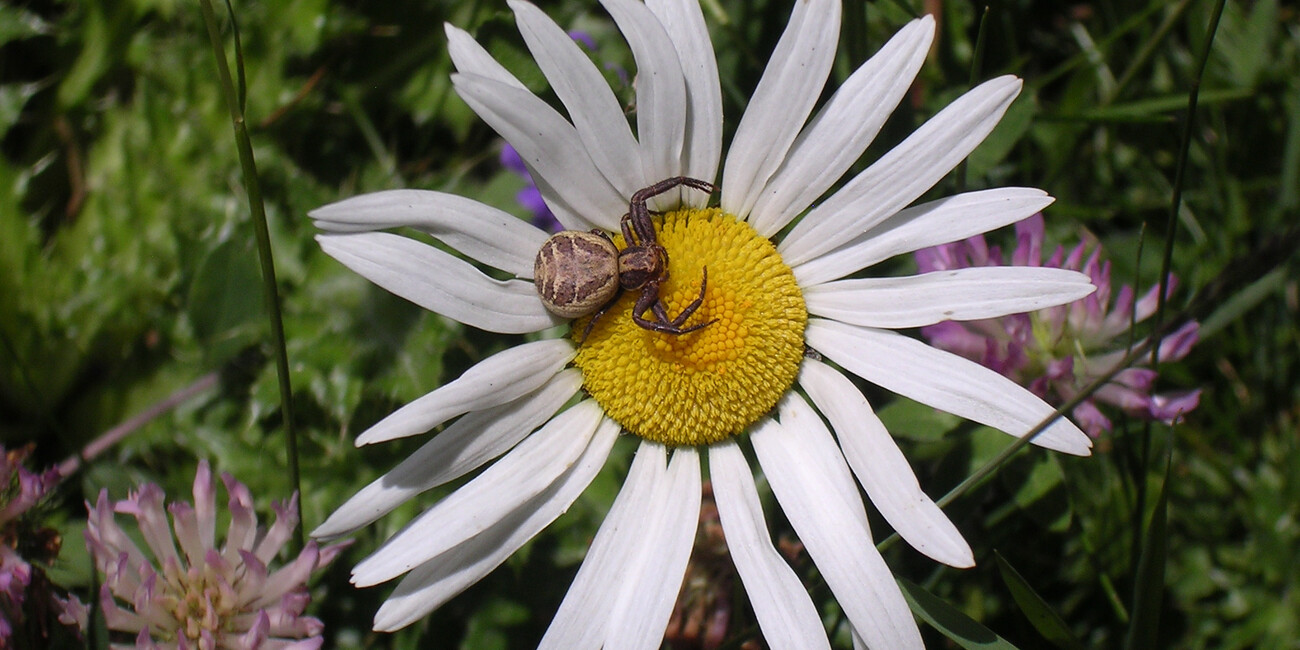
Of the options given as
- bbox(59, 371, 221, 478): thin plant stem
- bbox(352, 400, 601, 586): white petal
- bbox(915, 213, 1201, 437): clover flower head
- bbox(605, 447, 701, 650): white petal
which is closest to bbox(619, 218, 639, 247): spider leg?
bbox(352, 400, 601, 586): white petal

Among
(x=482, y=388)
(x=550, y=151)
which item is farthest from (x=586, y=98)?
(x=482, y=388)

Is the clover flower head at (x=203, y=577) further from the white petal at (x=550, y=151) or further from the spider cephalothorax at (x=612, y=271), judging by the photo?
the white petal at (x=550, y=151)

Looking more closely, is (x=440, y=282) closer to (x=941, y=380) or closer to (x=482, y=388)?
(x=482, y=388)

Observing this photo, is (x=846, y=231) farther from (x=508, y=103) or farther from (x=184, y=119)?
(x=184, y=119)

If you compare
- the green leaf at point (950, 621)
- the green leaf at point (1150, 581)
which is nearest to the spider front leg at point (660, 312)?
the green leaf at point (950, 621)

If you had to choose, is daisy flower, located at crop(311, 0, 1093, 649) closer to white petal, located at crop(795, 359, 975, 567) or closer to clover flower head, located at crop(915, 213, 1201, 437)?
white petal, located at crop(795, 359, 975, 567)

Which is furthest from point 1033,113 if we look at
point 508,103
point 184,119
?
point 184,119
